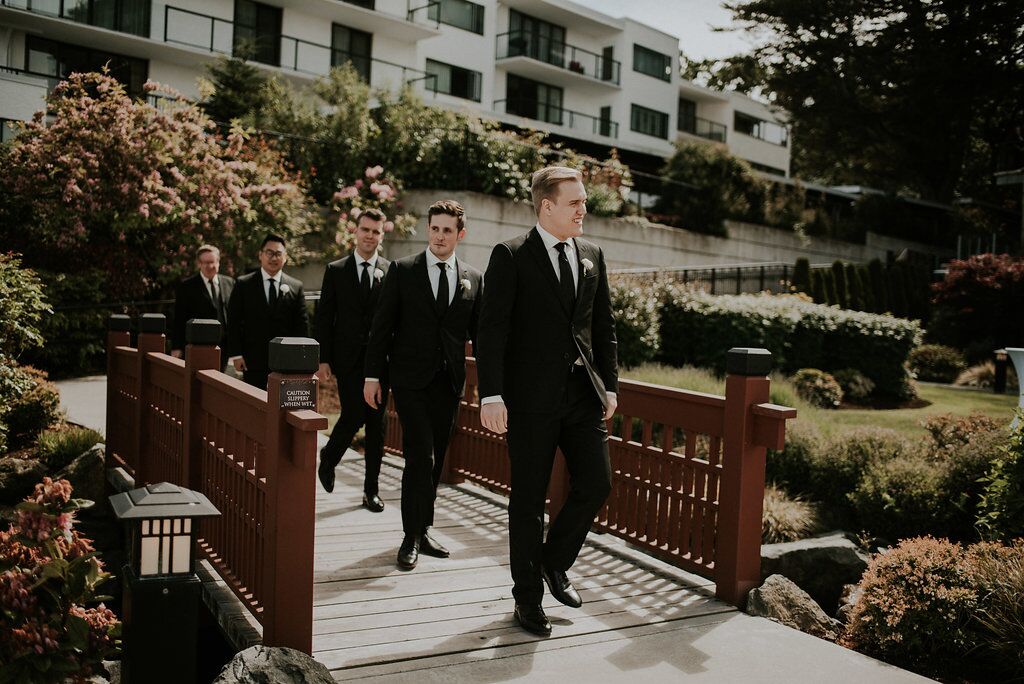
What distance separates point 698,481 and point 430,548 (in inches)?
71.2

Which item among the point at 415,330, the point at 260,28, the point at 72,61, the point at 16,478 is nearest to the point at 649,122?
the point at 260,28

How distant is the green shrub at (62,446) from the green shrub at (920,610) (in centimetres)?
759

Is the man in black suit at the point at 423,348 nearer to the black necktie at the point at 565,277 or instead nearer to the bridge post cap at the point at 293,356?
the black necktie at the point at 565,277

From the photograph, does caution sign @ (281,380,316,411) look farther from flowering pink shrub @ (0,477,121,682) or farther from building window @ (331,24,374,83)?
building window @ (331,24,374,83)

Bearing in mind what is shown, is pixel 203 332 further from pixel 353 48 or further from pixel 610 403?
pixel 353 48

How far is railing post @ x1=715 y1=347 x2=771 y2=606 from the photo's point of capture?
513cm

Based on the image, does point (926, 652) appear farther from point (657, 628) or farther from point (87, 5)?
point (87, 5)

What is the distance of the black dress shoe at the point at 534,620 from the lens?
4516 mm

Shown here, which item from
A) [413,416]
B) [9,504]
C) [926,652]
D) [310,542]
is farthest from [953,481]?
[9,504]

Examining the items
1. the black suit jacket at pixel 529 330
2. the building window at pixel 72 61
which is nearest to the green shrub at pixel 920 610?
the black suit jacket at pixel 529 330

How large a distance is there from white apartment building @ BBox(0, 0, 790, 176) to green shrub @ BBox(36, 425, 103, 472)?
36.4 feet

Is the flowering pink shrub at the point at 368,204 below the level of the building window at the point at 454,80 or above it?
below

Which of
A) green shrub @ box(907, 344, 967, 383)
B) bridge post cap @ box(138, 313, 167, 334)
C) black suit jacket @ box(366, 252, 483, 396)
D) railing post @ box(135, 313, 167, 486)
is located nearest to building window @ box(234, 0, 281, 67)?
green shrub @ box(907, 344, 967, 383)

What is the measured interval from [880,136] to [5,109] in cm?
2661
